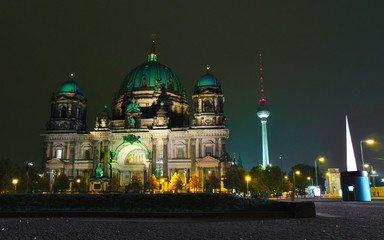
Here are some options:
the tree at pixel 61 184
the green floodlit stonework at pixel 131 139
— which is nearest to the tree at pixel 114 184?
the green floodlit stonework at pixel 131 139

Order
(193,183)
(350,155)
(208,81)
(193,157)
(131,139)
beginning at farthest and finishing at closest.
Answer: (208,81)
(131,139)
(193,157)
(193,183)
(350,155)

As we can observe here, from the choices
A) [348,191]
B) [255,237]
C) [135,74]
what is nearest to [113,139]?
[135,74]

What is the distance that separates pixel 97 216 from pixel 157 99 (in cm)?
7448

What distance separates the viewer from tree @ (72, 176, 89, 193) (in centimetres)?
8781

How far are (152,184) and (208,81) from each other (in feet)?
101

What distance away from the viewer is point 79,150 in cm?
9638

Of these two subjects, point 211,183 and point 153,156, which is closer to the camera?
point 211,183

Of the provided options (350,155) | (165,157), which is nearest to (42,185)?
(165,157)

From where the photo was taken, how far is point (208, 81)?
9438 cm

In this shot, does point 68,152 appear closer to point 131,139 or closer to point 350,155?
point 131,139

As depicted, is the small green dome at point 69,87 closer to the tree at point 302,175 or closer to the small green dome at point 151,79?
the small green dome at point 151,79

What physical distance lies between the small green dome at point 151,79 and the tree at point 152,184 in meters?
33.3

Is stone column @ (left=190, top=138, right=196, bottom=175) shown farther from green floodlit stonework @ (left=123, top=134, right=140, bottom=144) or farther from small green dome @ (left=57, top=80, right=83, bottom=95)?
small green dome @ (left=57, top=80, right=83, bottom=95)

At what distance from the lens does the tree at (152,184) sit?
79000 mm
